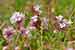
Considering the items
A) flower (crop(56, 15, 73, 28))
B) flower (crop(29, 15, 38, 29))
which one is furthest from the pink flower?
flower (crop(56, 15, 73, 28))

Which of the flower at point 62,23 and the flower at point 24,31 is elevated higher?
the flower at point 62,23

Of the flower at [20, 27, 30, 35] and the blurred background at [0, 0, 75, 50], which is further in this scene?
the blurred background at [0, 0, 75, 50]

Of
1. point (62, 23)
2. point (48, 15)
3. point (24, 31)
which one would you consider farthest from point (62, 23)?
point (24, 31)

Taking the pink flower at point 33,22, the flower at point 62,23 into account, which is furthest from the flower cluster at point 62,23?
the pink flower at point 33,22

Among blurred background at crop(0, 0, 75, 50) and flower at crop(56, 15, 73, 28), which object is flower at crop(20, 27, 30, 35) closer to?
blurred background at crop(0, 0, 75, 50)

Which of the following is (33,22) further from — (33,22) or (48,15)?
(48,15)

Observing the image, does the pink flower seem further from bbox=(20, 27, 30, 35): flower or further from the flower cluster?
the flower cluster

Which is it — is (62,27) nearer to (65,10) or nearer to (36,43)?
(36,43)

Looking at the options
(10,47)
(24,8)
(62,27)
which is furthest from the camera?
(24,8)

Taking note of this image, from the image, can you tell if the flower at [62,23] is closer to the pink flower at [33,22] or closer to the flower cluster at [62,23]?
the flower cluster at [62,23]

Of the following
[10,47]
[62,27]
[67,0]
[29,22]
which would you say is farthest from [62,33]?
[67,0]

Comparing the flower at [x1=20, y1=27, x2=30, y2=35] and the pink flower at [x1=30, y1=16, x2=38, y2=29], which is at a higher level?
the pink flower at [x1=30, y1=16, x2=38, y2=29]
